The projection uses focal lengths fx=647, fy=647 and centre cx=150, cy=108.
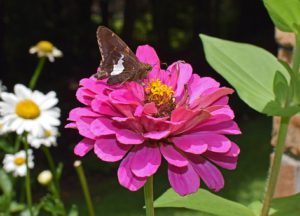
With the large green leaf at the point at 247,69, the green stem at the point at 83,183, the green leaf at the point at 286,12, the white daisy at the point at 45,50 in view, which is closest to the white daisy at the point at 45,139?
the white daisy at the point at 45,50

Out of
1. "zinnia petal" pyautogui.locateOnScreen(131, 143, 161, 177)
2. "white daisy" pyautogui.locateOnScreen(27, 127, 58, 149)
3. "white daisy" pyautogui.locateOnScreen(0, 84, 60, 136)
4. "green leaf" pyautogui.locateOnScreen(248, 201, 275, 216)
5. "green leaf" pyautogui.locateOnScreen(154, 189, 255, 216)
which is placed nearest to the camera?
"zinnia petal" pyautogui.locateOnScreen(131, 143, 161, 177)

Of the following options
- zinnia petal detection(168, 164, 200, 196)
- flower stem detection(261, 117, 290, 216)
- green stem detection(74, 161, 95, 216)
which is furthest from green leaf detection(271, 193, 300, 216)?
green stem detection(74, 161, 95, 216)

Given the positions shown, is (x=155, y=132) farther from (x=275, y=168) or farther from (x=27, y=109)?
(x=27, y=109)

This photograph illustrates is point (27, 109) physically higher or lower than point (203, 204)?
lower

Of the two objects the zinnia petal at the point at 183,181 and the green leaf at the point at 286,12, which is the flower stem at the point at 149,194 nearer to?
the zinnia petal at the point at 183,181

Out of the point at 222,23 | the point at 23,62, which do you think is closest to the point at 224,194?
the point at 23,62

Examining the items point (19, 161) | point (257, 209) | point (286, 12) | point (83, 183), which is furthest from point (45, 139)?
point (286, 12)

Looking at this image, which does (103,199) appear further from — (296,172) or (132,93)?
(132,93)

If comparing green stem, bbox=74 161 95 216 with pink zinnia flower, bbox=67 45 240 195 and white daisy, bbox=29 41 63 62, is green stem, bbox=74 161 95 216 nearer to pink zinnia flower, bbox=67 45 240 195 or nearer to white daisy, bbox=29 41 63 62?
pink zinnia flower, bbox=67 45 240 195
